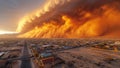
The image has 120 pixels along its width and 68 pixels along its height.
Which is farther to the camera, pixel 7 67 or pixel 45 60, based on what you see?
pixel 45 60

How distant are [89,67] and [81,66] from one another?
2.20 meters

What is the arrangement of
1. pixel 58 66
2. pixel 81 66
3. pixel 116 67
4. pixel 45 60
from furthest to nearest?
pixel 45 60 → pixel 58 66 → pixel 81 66 → pixel 116 67

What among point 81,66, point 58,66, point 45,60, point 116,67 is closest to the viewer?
point 116,67

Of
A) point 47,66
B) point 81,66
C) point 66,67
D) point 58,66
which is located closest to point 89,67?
point 81,66

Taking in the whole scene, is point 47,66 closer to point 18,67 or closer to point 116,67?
point 18,67

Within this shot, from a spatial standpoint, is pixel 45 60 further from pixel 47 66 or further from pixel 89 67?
pixel 89 67

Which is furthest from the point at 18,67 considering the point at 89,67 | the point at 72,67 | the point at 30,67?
the point at 89,67

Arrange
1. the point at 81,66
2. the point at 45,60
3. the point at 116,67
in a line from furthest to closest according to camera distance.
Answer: the point at 45,60, the point at 81,66, the point at 116,67

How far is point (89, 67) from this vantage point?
34562mm

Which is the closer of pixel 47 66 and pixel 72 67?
pixel 72 67

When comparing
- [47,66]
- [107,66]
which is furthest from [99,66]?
[47,66]

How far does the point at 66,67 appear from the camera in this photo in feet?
119

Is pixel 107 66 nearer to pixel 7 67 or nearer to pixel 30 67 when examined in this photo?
pixel 30 67

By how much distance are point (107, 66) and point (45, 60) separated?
1933 cm
